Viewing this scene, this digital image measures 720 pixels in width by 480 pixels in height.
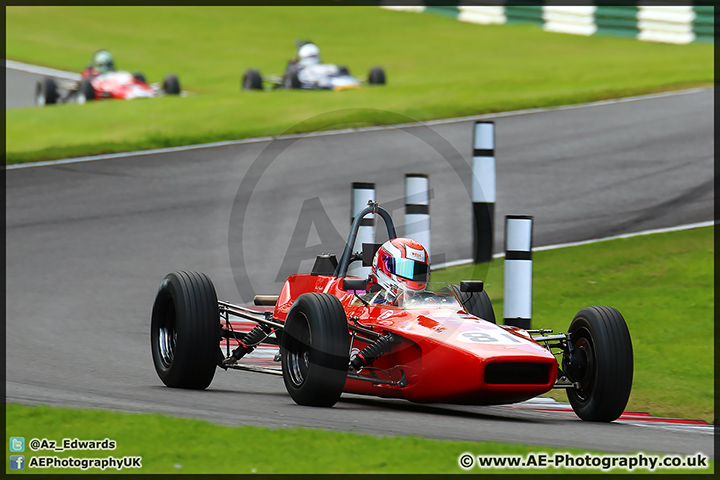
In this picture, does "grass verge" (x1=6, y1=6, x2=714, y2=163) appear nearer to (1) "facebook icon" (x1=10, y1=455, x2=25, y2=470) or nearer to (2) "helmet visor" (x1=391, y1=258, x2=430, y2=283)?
(2) "helmet visor" (x1=391, y1=258, x2=430, y2=283)

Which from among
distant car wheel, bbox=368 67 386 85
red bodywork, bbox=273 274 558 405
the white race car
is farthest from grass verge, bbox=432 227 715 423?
distant car wheel, bbox=368 67 386 85

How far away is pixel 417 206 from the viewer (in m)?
10.0

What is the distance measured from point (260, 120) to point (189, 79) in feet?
39.7

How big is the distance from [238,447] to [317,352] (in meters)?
1.49

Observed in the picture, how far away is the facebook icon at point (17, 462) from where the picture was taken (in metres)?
4.73

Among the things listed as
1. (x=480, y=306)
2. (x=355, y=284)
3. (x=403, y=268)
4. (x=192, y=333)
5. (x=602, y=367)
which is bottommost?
(x=602, y=367)

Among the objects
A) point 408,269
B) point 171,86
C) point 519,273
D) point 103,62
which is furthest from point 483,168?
point 103,62

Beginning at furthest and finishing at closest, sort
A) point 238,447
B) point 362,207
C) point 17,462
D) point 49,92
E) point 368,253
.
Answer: point 49,92, point 362,207, point 368,253, point 238,447, point 17,462

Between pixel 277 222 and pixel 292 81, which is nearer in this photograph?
pixel 277 222

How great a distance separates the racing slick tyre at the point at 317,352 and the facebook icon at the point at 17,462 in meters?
1.98

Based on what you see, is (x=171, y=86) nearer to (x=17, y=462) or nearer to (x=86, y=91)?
(x=86, y=91)

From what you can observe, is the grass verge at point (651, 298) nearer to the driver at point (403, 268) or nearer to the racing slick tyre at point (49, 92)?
the driver at point (403, 268)

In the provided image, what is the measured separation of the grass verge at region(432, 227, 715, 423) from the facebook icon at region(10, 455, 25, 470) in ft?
13.5

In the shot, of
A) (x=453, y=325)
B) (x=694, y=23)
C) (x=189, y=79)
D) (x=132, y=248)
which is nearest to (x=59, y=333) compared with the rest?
(x=132, y=248)
